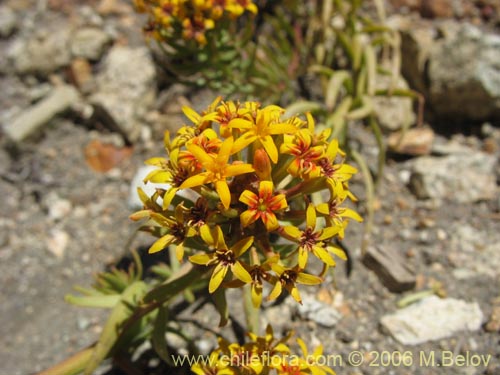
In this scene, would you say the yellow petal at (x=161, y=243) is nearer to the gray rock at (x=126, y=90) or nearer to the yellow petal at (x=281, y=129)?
the yellow petal at (x=281, y=129)

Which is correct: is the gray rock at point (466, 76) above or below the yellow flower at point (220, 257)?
below

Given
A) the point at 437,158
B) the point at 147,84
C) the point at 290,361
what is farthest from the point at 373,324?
the point at 147,84

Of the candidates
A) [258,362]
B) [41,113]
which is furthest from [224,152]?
[41,113]

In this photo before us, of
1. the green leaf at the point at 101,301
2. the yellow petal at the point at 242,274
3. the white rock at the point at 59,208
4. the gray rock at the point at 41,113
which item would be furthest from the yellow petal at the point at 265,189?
the gray rock at the point at 41,113

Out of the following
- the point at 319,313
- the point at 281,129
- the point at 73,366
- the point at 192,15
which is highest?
the point at 192,15

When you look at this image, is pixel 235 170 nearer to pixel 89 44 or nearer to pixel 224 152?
pixel 224 152

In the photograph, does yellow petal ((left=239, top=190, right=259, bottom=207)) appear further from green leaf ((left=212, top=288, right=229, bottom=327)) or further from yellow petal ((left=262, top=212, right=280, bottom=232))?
green leaf ((left=212, top=288, right=229, bottom=327))
